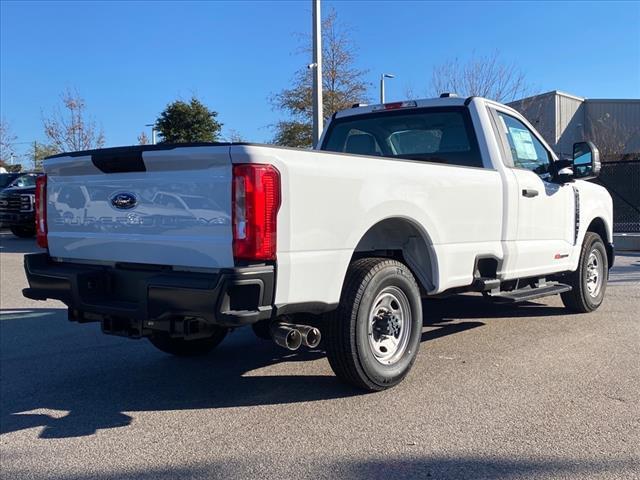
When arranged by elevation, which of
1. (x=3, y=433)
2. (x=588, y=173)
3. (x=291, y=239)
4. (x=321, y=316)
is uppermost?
(x=588, y=173)

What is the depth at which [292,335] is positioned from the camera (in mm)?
3961

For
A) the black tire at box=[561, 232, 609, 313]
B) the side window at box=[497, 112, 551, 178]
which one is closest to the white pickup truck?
the side window at box=[497, 112, 551, 178]

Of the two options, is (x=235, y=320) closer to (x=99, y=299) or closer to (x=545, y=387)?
(x=99, y=299)

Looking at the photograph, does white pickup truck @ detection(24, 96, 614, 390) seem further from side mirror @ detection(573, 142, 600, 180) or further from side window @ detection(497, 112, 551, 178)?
side mirror @ detection(573, 142, 600, 180)

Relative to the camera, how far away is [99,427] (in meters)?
4.12

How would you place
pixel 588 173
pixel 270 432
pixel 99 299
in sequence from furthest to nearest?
pixel 588 173
pixel 99 299
pixel 270 432

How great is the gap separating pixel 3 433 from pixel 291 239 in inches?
90.3

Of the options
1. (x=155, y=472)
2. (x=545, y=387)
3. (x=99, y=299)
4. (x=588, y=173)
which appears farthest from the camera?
(x=588, y=173)

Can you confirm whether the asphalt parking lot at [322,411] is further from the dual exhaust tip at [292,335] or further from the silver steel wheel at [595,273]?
the silver steel wheel at [595,273]

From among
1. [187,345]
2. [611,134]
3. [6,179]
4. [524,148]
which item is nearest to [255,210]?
[187,345]

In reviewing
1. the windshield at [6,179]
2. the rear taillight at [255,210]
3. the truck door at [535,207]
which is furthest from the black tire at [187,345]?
the windshield at [6,179]

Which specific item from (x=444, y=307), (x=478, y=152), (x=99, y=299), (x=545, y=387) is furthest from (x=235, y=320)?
(x=444, y=307)

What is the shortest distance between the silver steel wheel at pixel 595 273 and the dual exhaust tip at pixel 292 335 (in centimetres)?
451

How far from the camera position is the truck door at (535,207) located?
5.78 m
